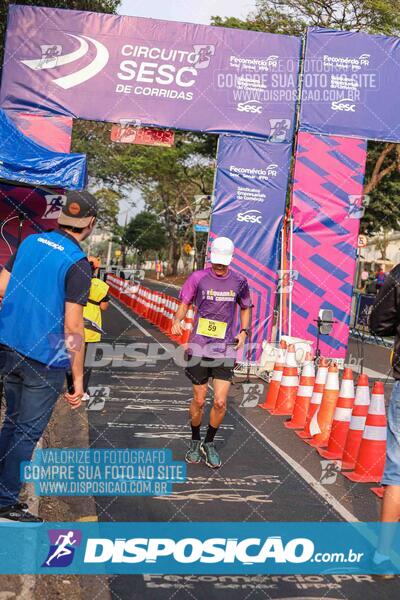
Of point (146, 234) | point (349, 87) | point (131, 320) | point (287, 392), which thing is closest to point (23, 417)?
point (287, 392)

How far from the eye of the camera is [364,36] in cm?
1673

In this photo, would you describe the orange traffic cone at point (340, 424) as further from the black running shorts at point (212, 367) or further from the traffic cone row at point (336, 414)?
the black running shorts at point (212, 367)

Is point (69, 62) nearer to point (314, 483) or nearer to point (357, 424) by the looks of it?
point (357, 424)

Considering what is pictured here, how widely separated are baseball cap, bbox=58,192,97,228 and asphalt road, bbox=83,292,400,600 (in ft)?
6.94

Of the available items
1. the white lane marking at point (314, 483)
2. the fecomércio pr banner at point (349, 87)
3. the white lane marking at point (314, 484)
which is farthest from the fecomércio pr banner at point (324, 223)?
the white lane marking at point (314, 484)

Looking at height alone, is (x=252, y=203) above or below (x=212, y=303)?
above

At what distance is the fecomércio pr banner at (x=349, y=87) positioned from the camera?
A: 16547 mm

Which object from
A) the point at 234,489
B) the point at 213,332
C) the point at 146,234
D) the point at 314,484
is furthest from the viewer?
the point at 146,234

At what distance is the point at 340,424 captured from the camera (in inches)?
363

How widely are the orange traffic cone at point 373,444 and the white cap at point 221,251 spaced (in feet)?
5.94

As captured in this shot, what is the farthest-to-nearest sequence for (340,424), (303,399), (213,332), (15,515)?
(303,399)
(340,424)
(213,332)
(15,515)

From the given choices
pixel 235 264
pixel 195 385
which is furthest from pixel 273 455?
pixel 235 264

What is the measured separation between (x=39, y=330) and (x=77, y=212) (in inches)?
31.0

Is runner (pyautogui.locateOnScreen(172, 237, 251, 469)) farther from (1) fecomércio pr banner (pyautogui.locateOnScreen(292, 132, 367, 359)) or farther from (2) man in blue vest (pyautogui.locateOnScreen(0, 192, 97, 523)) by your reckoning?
(1) fecomércio pr banner (pyautogui.locateOnScreen(292, 132, 367, 359))
